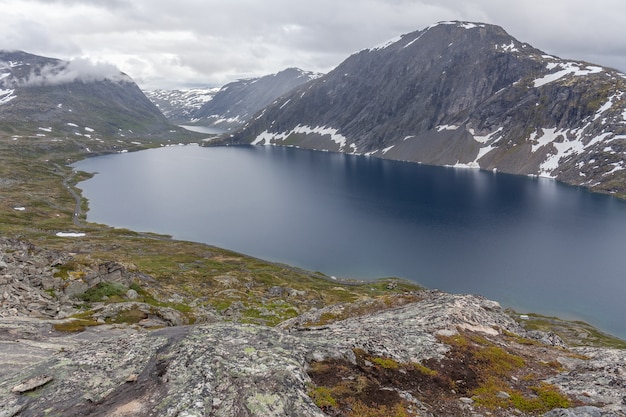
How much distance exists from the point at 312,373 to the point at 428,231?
112256 mm

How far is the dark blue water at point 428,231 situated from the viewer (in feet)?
285

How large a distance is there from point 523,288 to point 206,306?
69291 mm

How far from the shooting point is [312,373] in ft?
52.7

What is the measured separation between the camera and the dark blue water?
86.9 metres

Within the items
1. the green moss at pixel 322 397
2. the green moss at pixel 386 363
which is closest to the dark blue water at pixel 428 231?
the green moss at pixel 386 363

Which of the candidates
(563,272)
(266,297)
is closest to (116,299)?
(266,297)

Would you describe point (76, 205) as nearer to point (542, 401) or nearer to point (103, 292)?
point (103, 292)

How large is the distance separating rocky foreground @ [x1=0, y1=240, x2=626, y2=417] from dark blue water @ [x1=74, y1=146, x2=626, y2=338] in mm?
66494

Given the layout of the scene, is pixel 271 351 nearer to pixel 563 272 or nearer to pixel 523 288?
pixel 523 288

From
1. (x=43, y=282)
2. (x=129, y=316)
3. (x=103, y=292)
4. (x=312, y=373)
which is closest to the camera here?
(x=312, y=373)

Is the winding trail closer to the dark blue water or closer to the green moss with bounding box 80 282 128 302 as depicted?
the dark blue water

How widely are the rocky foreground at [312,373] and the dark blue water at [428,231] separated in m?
66.5

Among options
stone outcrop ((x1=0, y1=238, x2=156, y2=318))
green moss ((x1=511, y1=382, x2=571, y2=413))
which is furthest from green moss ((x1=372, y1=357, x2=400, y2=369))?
stone outcrop ((x1=0, y1=238, x2=156, y2=318))

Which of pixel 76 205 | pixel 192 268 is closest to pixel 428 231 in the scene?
pixel 192 268
